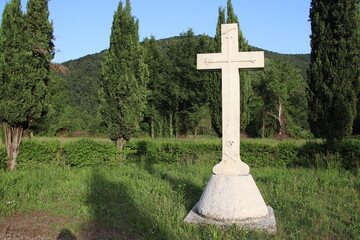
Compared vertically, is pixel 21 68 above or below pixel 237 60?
above

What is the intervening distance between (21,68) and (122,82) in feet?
10.7

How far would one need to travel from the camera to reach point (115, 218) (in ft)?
15.2

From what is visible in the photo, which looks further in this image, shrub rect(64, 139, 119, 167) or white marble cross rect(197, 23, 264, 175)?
shrub rect(64, 139, 119, 167)

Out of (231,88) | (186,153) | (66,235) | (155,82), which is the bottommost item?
(186,153)

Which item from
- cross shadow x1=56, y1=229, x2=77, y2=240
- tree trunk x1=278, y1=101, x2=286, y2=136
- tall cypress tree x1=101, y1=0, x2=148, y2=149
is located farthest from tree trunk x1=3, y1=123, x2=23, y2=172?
tree trunk x1=278, y1=101, x2=286, y2=136

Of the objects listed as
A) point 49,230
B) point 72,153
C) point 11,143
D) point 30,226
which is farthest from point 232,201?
point 11,143

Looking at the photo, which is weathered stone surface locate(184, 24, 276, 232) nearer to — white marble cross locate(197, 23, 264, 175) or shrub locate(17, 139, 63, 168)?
white marble cross locate(197, 23, 264, 175)

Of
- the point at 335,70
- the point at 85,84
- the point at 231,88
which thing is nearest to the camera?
the point at 231,88

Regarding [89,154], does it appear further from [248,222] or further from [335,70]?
[335,70]

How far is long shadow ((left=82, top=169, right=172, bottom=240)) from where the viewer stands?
3967 mm

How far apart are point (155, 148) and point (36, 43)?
5445 mm

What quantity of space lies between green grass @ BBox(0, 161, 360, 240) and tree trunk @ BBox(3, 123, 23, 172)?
158 centimetres

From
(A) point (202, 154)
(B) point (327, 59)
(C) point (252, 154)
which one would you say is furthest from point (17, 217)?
(B) point (327, 59)

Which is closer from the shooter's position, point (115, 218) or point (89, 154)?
point (115, 218)
